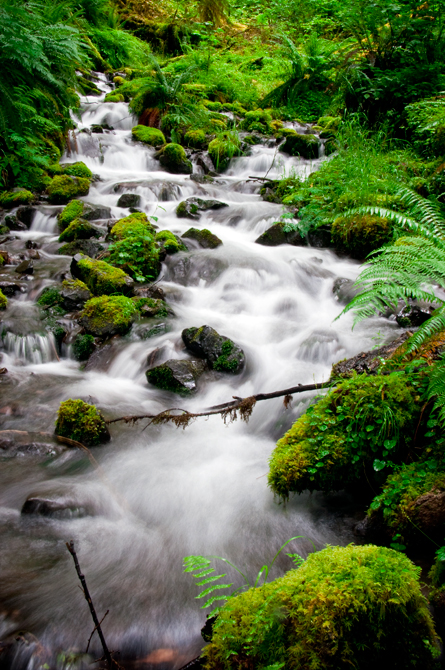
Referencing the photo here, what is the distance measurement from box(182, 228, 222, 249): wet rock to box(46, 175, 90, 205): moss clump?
3388 millimetres

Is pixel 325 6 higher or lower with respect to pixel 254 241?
higher

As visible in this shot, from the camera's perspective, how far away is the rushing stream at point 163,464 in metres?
2.17

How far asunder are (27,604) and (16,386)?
2763 millimetres

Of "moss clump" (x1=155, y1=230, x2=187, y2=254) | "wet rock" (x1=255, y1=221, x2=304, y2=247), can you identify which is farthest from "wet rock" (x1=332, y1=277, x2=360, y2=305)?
"moss clump" (x1=155, y1=230, x2=187, y2=254)

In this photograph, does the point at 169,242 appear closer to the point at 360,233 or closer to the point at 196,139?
the point at 360,233

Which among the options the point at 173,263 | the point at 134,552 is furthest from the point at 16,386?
the point at 173,263

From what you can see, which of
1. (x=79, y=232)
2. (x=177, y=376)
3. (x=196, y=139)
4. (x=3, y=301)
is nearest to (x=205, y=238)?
(x=79, y=232)

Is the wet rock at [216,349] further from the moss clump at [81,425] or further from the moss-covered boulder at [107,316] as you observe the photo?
the moss clump at [81,425]

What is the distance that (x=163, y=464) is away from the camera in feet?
11.2

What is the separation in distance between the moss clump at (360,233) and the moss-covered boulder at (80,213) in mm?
4683

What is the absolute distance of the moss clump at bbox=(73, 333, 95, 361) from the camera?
4980 millimetres

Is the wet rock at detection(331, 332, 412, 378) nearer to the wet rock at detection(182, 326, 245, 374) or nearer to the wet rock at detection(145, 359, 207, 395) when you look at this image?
the wet rock at detection(182, 326, 245, 374)

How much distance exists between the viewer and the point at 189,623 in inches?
81.7

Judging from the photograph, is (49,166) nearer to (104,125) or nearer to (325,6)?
(104,125)
